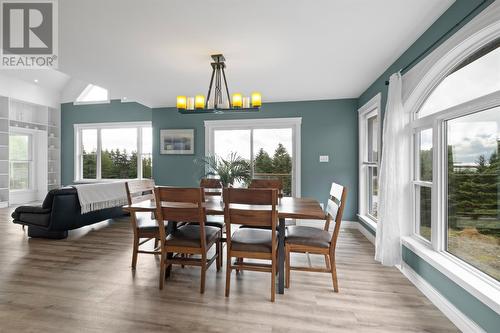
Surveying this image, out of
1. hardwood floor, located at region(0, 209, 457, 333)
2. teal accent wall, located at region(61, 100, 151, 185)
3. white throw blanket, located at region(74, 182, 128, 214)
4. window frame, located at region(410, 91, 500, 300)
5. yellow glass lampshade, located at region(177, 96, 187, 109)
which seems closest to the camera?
window frame, located at region(410, 91, 500, 300)

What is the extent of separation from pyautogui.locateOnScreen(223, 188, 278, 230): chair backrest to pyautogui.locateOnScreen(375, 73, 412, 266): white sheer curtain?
1.50 meters

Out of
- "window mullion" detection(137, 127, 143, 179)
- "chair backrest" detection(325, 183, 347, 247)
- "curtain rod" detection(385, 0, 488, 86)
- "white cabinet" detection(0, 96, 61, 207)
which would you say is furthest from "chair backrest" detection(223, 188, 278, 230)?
"white cabinet" detection(0, 96, 61, 207)

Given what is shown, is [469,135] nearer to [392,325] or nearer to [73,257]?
[392,325]

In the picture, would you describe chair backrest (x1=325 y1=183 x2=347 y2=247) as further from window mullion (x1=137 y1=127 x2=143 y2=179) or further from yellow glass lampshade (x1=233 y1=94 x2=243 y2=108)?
window mullion (x1=137 y1=127 x2=143 y2=179)

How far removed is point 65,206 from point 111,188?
78 centimetres

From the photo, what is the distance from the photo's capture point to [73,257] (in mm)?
3184

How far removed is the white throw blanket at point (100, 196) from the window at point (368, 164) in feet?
14.5

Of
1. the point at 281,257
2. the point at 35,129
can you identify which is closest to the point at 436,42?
the point at 281,257

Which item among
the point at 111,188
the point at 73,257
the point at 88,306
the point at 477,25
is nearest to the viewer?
the point at 477,25

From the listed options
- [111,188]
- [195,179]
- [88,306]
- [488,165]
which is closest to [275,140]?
[195,179]

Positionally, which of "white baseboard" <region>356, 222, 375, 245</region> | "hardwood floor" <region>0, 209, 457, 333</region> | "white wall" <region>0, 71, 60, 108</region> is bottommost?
"hardwood floor" <region>0, 209, 457, 333</region>

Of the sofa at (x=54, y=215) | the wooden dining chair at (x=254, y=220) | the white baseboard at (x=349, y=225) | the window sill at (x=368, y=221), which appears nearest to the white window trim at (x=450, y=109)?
the window sill at (x=368, y=221)

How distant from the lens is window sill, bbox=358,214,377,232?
386 cm

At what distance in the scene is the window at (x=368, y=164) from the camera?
168 inches
